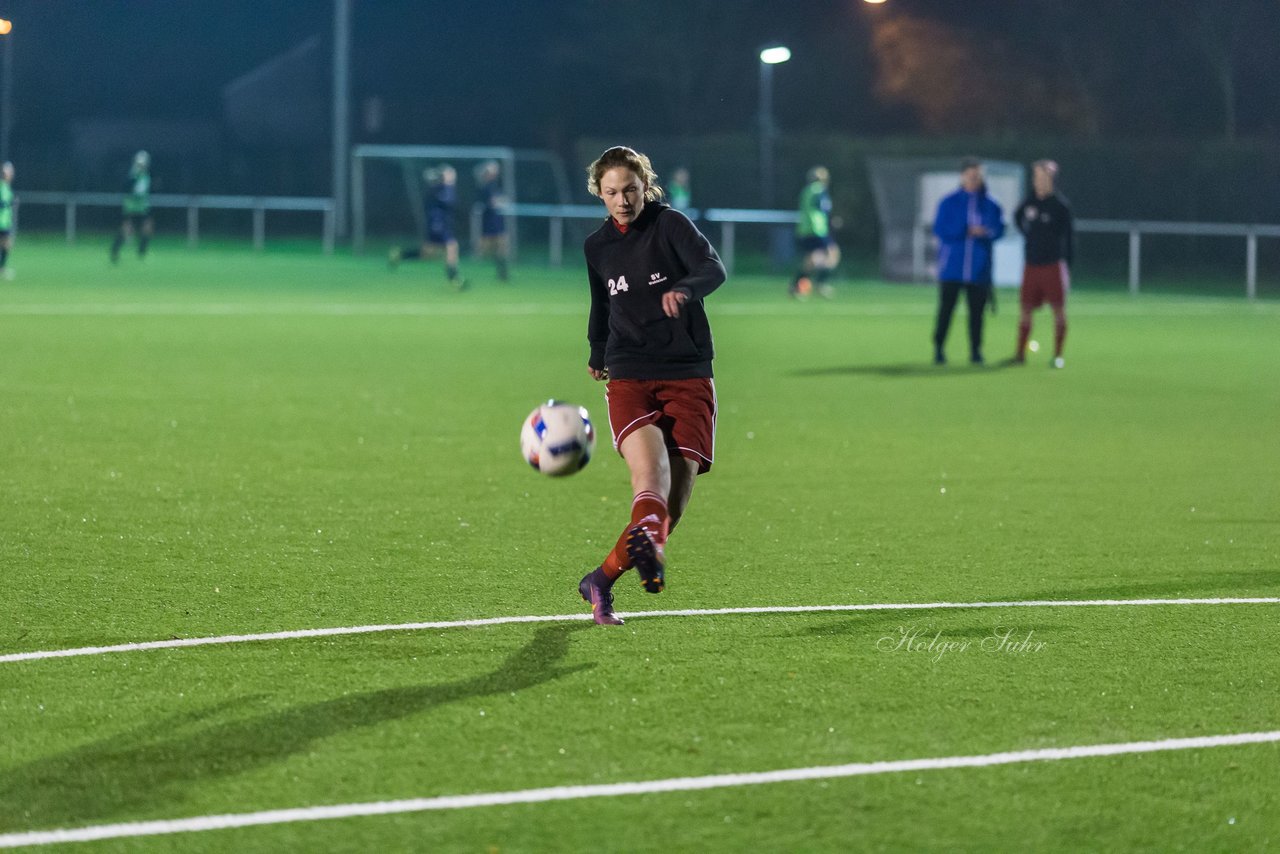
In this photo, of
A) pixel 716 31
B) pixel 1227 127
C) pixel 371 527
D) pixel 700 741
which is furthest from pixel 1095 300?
pixel 716 31

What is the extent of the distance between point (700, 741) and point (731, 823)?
2.33ft

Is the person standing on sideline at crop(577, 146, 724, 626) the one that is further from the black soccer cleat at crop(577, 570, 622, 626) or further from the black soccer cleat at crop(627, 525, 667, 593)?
the black soccer cleat at crop(627, 525, 667, 593)

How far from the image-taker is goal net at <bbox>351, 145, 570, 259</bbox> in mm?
40125

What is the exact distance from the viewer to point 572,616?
22.9 ft

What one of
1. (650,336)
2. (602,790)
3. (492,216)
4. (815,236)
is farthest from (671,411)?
(492,216)

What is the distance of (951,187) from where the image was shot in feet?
107

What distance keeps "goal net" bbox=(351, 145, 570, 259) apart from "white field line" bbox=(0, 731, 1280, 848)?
103 ft

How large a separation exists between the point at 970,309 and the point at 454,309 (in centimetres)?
876

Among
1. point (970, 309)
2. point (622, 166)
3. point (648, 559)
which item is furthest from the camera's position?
point (970, 309)

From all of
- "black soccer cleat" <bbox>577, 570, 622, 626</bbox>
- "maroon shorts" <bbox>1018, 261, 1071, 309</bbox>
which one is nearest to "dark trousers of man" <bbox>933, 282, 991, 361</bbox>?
"maroon shorts" <bbox>1018, 261, 1071, 309</bbox>

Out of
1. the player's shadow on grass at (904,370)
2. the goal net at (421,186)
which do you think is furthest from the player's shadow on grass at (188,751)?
the goal net at (421,186)

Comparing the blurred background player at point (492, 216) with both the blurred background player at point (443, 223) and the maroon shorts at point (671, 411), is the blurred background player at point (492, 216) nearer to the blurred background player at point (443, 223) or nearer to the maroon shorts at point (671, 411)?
the blurred background player at point (443, 223)

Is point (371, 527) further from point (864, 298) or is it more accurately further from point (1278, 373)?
point (864, 298)

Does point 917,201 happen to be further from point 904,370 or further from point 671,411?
point 671,411
